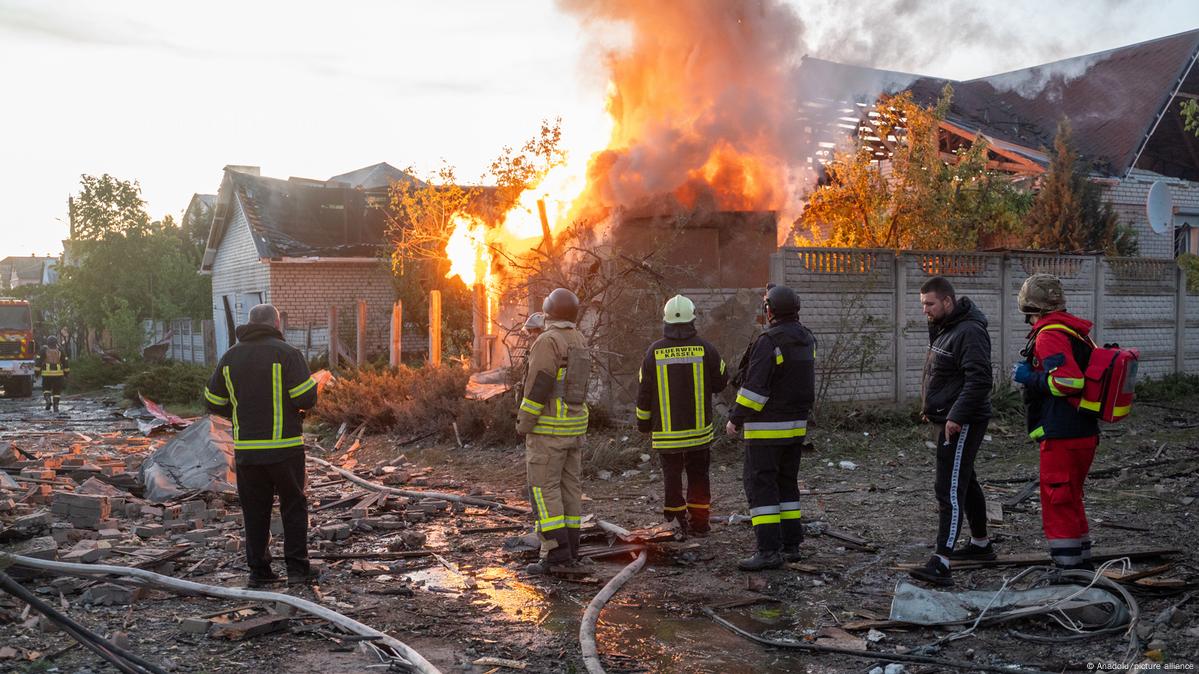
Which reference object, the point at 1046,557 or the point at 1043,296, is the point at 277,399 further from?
the point at 1046,557

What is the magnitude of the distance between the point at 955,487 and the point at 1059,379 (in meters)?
1.03

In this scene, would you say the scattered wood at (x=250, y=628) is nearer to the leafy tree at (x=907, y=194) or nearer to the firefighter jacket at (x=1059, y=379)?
the firefighter jacket at (x=1059, y=379)

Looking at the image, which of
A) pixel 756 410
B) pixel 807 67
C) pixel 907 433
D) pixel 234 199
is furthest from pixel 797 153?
pixel 234 199

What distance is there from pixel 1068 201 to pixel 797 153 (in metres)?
9.68

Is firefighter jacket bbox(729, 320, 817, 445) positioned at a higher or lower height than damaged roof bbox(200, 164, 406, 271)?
lower

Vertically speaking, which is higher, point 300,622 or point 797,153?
point 797,153

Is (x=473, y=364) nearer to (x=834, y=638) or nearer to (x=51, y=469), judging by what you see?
(x=51, y=469)

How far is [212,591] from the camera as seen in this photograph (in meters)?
5.66

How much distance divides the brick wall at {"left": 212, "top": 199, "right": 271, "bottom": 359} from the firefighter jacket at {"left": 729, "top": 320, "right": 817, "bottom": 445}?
900 inches

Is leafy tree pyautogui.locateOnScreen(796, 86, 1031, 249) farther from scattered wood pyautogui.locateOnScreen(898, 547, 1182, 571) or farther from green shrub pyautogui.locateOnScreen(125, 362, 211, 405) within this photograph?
green shrub pyautogui.locateOnScreen(125, 362, 211, 405)

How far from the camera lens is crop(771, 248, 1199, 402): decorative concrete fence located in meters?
12.8

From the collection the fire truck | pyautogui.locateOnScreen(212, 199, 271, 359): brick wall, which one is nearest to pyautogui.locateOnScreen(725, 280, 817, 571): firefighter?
pyautogui.locateOnScreen(212, 199, 271, 359): brick wall

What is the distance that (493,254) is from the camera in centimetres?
1382

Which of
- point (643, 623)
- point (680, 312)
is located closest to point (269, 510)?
point (643, 623)
